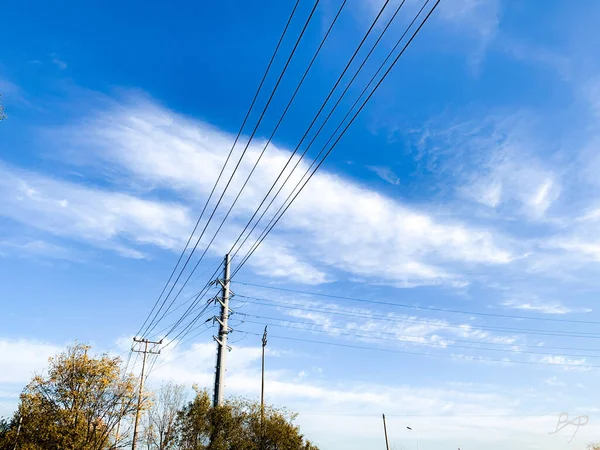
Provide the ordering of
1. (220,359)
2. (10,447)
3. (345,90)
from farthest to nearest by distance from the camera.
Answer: (10,447) < (220,359) < (345,90)

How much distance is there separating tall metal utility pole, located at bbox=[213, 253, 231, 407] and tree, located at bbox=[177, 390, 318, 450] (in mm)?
2301

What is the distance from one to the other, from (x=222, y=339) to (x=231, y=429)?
8330 millimetres

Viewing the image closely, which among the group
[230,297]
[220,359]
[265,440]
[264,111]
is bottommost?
[265,440]

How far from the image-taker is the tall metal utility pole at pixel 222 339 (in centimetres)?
2873

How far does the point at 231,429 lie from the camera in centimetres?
3319

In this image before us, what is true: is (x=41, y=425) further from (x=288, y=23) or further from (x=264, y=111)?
(x=288, y=23)

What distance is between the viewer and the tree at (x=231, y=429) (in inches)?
1278

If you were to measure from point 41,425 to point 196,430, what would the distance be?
46.8ft

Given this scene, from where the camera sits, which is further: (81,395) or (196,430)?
(81,395)

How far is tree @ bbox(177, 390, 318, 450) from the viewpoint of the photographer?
3247 cm

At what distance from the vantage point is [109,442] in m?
39.2

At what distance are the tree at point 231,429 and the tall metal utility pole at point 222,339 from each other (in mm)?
2301

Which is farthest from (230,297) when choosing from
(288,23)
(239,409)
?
(288,23)

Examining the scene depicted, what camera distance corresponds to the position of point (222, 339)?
30250 mm
